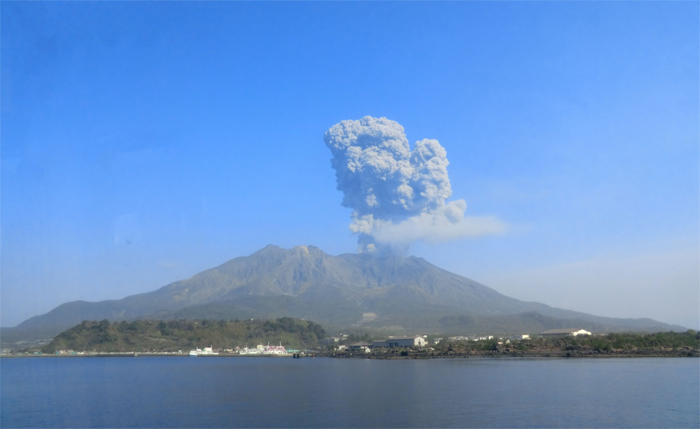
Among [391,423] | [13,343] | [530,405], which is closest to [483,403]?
[530,405]

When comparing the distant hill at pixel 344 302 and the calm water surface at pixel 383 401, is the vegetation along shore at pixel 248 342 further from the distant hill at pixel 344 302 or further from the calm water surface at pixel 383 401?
the distant hill at pixel 344 302

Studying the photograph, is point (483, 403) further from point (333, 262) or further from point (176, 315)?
point (333, 262)

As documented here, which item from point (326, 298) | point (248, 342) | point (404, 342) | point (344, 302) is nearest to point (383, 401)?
point (404, 342)

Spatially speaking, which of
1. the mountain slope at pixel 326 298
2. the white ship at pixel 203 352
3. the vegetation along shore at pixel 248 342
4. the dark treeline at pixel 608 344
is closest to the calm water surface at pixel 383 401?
the dark treeline at pixel 608 344

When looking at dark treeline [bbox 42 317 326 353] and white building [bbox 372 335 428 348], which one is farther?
dark treeline [bbox 42 317 326 353]

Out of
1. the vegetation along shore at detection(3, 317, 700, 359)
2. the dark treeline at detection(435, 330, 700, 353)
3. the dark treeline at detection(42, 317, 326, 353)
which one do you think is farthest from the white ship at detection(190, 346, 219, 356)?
the dark treeline at detection(435, 330, 700, 353)

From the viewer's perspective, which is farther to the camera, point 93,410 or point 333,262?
point 333,262

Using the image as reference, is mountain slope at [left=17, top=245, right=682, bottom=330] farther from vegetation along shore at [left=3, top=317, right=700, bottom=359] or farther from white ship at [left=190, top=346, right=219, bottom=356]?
white ship at [left=190, top=346, right=219, bottom=356]
